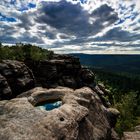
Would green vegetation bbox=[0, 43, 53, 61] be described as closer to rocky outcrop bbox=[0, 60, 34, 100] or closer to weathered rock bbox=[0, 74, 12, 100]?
rocky outcrop bbox=[0, 60, 34, 100]

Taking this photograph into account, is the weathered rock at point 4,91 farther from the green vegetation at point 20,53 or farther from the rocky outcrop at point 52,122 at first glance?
the green vegetation at point 20,53

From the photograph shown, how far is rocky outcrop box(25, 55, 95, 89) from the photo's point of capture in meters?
79.8

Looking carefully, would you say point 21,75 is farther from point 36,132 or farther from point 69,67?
point 36,132

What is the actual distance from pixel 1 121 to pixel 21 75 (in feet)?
116

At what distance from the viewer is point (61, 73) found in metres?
85.1

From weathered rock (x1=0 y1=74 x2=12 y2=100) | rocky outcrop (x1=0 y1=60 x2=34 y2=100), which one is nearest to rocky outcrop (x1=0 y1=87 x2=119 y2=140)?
weathered rock (x1=0 y1=74 x2=12 y2=100)

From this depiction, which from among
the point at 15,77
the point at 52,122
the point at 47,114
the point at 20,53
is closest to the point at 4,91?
the point at 15,77

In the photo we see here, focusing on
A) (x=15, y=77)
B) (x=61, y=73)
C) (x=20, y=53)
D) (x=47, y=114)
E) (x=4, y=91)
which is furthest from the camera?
(x=61, y=73)

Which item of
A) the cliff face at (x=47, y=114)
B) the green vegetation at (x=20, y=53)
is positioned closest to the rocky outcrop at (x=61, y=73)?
the green vegetation at (x=20, y=53)

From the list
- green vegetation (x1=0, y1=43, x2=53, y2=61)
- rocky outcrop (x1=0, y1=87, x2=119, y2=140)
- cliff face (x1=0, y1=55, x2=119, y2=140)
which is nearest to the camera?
rocky outcrop (x1=0, y1=87, x2=119, y2=140)

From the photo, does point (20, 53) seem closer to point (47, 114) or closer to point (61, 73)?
point (61, 73)

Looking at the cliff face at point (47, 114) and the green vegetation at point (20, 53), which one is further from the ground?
the green vegetation at point (20, 53)

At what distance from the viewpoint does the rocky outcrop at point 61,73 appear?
79.8 metres

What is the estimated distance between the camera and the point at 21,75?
64.9 m
